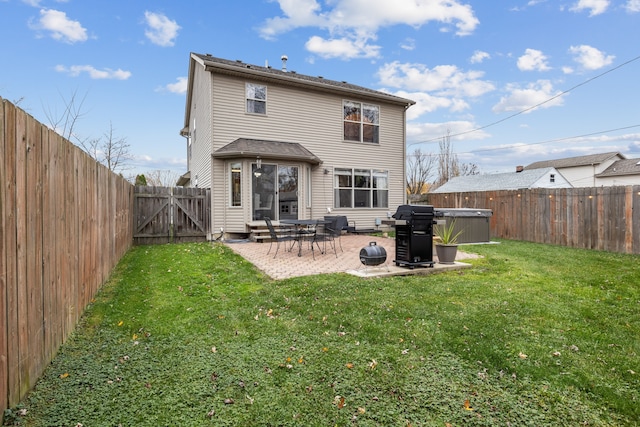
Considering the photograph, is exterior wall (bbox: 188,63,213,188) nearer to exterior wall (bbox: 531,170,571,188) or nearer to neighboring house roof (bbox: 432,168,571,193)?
neighboring house roof (bbox: 432,168,571,193)

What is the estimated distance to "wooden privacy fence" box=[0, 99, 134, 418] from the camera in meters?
1.98

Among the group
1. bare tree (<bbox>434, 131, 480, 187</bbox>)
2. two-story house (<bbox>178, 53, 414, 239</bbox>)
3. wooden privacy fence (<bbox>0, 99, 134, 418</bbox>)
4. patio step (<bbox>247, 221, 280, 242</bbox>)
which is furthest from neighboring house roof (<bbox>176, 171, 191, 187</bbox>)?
bare tree (<bbox>434, 131, 480, 187</bbox>)

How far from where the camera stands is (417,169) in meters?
35.3

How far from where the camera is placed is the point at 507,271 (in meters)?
6.53

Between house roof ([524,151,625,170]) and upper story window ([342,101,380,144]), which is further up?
house roof ([524,151,625,170])

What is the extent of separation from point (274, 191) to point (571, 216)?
934 centimetres

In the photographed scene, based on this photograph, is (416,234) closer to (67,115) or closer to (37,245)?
(37,245)

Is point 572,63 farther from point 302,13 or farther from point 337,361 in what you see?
point 337,361

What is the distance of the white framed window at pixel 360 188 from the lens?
1303cm

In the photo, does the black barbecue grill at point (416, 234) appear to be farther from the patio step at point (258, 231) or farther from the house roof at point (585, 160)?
the house roof at point (585, 160)

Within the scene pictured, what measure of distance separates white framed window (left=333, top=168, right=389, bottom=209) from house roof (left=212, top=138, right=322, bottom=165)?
4.81 ft

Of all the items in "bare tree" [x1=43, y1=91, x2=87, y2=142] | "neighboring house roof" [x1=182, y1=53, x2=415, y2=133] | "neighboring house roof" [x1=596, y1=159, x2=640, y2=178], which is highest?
"neighboring house roof" [x1=182, y1=53, x2=415, y2=133]

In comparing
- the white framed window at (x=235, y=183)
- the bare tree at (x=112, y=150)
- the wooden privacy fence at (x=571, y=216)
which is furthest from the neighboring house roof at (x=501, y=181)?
the bare tree at (x=112, y=150)

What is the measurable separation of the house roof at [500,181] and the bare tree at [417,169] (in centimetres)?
415
